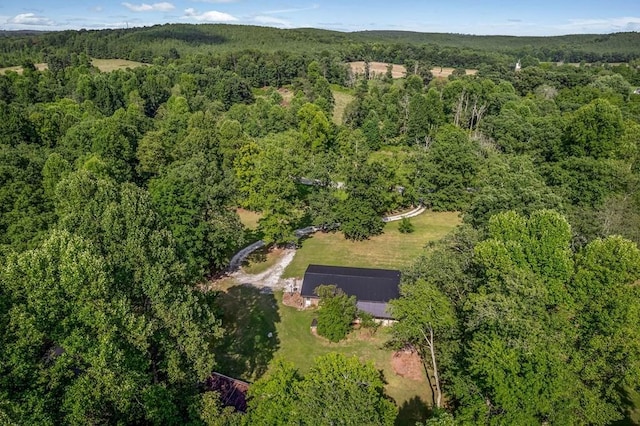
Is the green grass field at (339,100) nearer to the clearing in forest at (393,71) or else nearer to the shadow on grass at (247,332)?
the clearing in forest at (393,71)

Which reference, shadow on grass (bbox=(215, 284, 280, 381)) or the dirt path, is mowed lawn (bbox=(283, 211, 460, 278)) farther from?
shadow on grass (bbox=(215, 284, 280, 381))

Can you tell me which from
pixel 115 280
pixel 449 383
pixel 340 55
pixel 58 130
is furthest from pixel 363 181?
pixel 340 55

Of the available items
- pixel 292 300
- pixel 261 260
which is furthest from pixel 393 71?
pixel 292 300

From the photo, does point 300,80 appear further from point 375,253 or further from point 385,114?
point 375,253

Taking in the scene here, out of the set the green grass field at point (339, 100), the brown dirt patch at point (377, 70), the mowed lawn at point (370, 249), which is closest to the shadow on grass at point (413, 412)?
the mowed lawn at point (370, 249)

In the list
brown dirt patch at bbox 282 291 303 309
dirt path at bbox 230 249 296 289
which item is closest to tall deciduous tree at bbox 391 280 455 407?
brown dirt patch at bbox 282 291 303 309

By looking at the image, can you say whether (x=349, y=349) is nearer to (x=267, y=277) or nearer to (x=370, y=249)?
(x=267, y=277)
